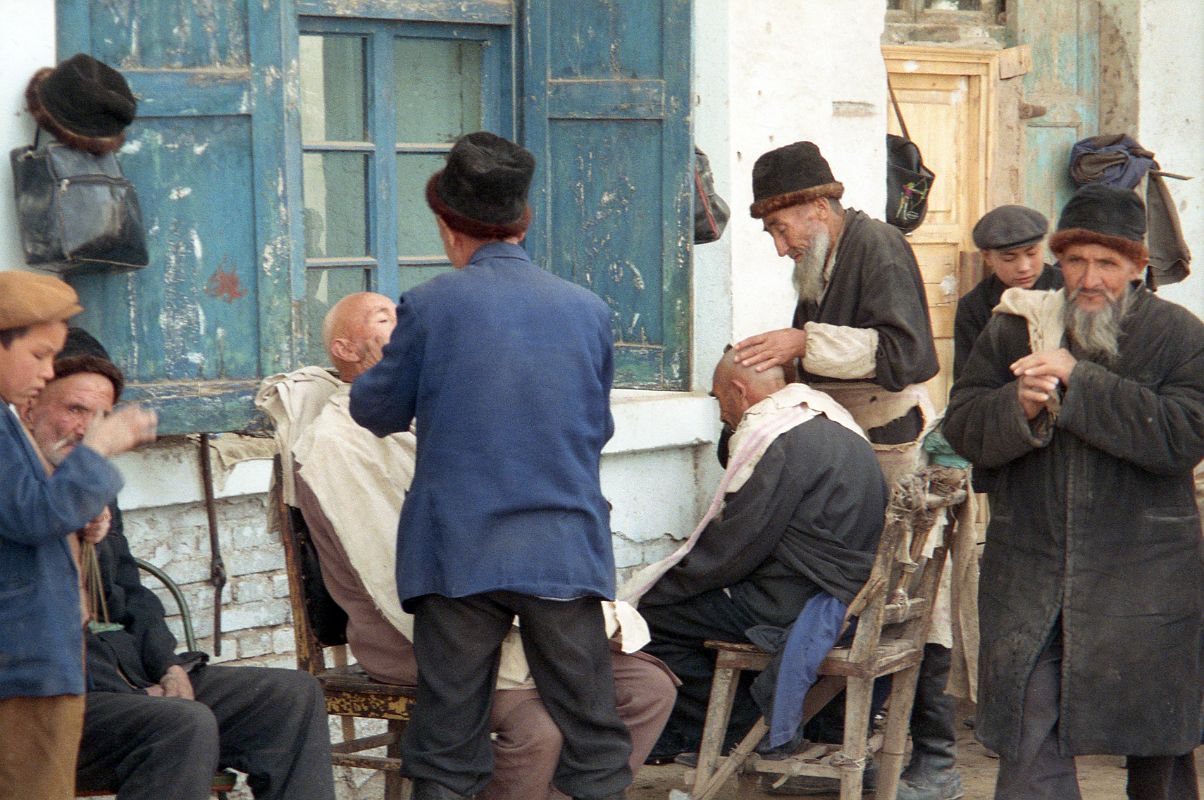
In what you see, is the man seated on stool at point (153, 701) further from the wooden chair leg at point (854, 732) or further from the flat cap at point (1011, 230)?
the flat cap at point (1011, 230)

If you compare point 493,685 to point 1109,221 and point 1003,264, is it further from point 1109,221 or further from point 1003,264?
point 1003,264

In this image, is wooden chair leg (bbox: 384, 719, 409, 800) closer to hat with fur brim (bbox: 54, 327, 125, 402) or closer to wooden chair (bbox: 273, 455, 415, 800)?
wooden chair (bbox: 273, 455, 415, 800)

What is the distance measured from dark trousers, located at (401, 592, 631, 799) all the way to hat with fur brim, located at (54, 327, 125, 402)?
0.86 metres

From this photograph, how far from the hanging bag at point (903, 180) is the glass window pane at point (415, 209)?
1.95 m

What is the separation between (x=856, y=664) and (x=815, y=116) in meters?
2.51

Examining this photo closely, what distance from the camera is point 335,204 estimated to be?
539 cm

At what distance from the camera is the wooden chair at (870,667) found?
4160 millimetres

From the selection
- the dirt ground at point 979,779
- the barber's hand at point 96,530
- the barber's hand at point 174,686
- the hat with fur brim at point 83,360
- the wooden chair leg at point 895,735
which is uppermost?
the hat with fur brim at point 83,360

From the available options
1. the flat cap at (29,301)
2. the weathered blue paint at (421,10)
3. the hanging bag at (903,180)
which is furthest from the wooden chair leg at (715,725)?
the hanging bag at (903,180)

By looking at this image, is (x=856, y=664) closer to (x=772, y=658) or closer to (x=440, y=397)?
(x=772, y=658)

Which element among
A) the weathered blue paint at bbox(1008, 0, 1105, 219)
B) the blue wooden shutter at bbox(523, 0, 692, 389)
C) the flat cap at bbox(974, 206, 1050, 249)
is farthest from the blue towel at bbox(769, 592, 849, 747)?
the weathered blue paint at bbox(1008, 0, 1105, 219)

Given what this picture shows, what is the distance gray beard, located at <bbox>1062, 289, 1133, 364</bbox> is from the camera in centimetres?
374

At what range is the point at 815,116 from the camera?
5973 millimetres

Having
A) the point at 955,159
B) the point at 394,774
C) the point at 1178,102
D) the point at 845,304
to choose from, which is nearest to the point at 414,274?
the point at 845,304
